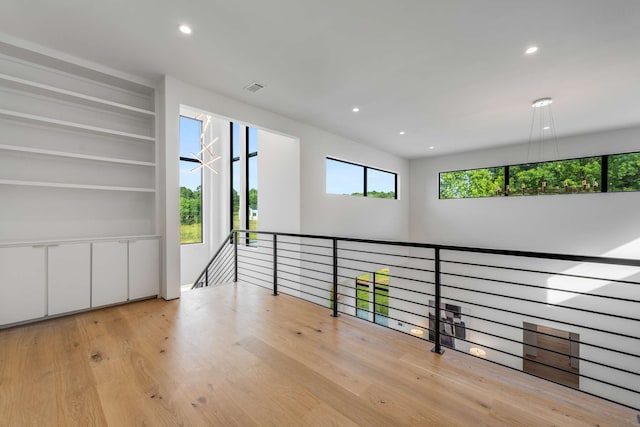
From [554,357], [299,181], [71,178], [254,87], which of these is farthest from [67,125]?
[554,357]

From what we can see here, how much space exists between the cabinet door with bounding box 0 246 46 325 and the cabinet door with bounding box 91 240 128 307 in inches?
16.3

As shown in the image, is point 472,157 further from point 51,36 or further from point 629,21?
point 51,36

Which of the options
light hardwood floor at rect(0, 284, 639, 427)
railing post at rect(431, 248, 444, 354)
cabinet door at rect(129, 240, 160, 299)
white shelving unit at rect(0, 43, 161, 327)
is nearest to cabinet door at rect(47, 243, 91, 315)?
white shelving unit at rect(0, 43, 161, 327)

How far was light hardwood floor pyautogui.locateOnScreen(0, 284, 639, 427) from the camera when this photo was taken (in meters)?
1.53

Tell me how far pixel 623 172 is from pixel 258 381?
23.6 ft

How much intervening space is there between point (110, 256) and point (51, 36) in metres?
2.28

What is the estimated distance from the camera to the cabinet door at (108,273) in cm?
308

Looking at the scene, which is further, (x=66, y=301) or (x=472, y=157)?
(x=472, y=157)

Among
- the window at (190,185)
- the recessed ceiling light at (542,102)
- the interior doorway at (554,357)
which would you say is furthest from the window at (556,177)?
the window at (190,185)

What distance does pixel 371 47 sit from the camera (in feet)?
8.87

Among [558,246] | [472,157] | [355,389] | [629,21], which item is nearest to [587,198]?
[558,246]

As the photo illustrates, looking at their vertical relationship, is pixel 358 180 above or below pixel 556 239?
above

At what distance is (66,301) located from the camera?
2.90m

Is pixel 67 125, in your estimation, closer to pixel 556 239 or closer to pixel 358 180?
pixel 358 180
